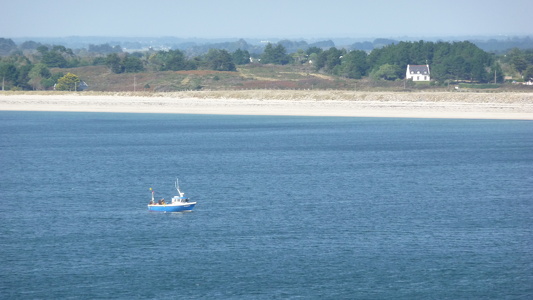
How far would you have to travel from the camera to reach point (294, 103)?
122500 millimetres

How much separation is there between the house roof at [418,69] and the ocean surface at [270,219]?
68200 millimetres

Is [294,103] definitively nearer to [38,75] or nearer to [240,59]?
[38,75]

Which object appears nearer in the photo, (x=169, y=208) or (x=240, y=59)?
(x=169, y=208)

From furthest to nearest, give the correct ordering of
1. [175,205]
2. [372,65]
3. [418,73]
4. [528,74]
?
[372,65]
[418,73]
[528,74]
[175,205]

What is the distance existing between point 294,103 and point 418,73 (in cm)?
4104

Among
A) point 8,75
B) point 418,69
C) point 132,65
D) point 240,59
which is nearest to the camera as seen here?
point 8,75

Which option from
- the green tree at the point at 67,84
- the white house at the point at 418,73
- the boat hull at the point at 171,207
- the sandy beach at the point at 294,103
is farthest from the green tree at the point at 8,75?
the boat hull at the point at 171,207

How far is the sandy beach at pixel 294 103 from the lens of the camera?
374ft

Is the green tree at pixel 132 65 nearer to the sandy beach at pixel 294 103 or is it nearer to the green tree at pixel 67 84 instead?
the green tree at pixel 67 84

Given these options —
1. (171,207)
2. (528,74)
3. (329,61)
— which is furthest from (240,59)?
(171,207)

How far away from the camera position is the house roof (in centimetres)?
15362

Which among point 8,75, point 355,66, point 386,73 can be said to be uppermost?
point 355,66

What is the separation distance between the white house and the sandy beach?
1003 inches

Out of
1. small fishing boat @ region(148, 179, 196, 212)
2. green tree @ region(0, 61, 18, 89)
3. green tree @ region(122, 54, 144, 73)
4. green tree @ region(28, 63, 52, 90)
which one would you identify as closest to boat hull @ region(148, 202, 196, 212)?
small fishing boat @ region(148, 179, 196, 212)
